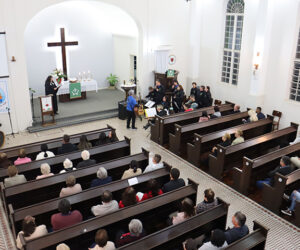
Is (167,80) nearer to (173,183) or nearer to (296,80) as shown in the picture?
(296,80)

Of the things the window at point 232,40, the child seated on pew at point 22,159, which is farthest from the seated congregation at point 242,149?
the child seated on pew at point 22,159

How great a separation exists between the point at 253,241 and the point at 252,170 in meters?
2.88

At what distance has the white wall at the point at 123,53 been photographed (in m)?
14.8

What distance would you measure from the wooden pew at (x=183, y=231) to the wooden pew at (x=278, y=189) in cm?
177

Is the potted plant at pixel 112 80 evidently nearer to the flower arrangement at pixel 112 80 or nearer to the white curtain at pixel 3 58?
the flower arrangement at pixel 112 80

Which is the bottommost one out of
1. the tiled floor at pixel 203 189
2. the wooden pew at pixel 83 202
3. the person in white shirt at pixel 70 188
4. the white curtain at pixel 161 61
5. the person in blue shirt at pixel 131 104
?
the tiled floor at pixel 203 189

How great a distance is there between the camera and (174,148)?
32.2ft

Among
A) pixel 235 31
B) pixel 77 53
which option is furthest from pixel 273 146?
pixel 77 53

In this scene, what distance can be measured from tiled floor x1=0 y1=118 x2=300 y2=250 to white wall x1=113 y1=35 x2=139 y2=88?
387 centimetres

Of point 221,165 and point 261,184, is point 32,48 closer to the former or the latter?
point 221,165

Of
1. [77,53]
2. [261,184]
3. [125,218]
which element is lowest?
[261,184]

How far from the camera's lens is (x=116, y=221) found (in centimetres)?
519

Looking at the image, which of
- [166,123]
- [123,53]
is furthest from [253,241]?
[123,53]

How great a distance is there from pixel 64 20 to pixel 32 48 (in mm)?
1914
